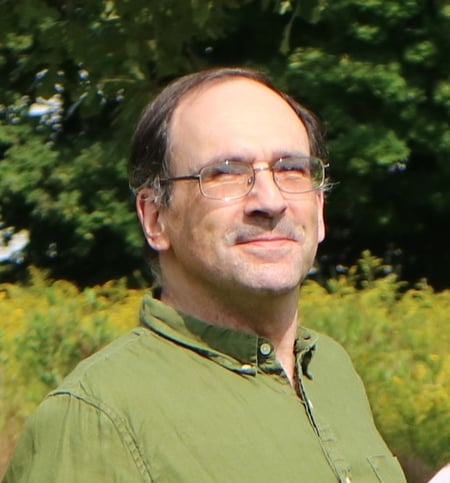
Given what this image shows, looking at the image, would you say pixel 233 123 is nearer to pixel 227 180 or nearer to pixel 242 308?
pixel 227 180

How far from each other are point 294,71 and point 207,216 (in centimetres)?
692

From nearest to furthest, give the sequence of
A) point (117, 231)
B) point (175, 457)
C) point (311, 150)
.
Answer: point (175, 457), point (311, 150), point (117, 231)

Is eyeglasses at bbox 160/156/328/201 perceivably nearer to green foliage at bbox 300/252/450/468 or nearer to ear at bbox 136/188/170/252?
ear at bbox 136/188/170/252

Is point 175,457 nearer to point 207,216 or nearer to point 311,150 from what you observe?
point 207,216

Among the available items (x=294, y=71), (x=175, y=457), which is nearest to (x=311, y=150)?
(x=175, y=457)

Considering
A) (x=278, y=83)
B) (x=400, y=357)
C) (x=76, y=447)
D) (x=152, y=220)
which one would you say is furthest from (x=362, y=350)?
(x=278, y=83)

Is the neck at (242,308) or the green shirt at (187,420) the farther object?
the neck at (242,308)

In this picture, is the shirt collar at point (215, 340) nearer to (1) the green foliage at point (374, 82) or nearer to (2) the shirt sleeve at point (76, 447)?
(2) the shirt sleeve at point (76, 447)

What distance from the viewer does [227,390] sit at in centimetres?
238

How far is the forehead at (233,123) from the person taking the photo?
250 centimetres

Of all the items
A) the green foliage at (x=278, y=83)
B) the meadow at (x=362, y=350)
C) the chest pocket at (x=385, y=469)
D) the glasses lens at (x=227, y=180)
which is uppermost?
the glasses lens at (x=227, y=180)

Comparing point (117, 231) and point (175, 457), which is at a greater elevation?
point (175, 457)

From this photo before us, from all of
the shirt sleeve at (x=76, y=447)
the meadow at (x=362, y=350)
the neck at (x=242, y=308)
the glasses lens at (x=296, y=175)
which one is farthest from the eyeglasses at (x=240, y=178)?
the meadow at (x=362, y=350)

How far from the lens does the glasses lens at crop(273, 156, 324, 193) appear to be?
98.5 inches
